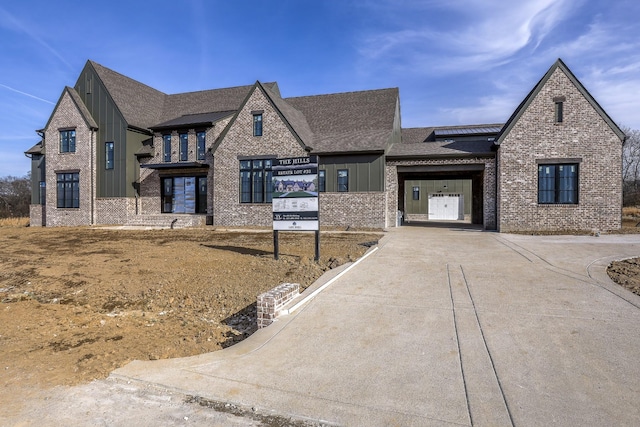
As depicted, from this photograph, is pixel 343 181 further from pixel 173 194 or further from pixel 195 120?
pixel 173 194

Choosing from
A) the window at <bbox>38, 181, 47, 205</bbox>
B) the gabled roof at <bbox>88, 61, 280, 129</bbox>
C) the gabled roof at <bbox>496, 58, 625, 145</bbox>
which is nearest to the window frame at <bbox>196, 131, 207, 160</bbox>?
the gabled roof at <bbox>88, 61, 280, 129</bbox>

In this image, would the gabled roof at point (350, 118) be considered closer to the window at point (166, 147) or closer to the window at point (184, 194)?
the window at point (184, 194)

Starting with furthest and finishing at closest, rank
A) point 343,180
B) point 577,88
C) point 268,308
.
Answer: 1. point 343,180
2. point 577,88
3. point 268,308

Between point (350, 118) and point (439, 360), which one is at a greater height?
point (350, 118)

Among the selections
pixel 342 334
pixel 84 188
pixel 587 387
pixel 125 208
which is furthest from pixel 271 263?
pixel 84 188

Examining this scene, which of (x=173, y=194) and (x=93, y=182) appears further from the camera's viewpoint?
(x=93, y=182)

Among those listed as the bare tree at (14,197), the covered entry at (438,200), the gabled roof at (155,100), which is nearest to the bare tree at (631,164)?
the covered entry at (438,200)

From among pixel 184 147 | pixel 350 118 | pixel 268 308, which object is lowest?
pixel 268 308

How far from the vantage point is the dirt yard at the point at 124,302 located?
4.40 m

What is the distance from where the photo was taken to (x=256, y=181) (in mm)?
22594

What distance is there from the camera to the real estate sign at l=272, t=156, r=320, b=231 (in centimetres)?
973

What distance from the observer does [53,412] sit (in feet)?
10.4

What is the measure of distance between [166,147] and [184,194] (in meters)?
3.80

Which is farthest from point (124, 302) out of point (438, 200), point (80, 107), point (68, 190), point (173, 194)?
point (438, 200)
